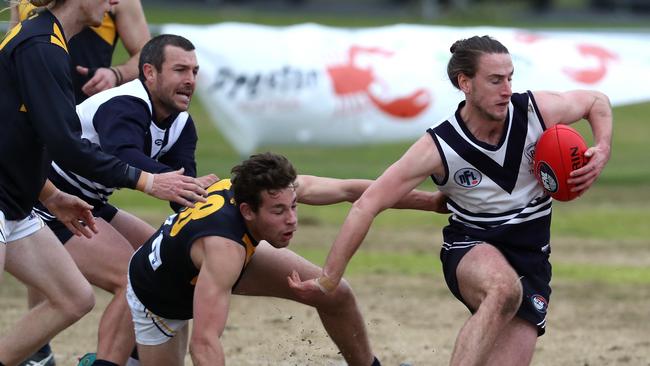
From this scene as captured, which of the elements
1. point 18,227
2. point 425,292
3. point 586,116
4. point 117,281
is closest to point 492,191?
point 586,116

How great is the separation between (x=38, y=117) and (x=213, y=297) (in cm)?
107

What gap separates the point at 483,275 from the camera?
5930mm

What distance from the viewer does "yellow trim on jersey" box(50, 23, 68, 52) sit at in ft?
18.0

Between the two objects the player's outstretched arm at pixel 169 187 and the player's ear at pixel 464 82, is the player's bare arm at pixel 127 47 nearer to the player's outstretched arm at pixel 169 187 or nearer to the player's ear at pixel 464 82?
the player's outstretched arm at pixel 169 187

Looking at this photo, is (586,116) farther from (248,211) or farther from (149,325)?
(149,325)

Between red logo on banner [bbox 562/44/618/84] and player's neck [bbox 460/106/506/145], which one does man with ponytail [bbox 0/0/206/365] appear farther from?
red logo on banner [bbox 562/44/618/84]

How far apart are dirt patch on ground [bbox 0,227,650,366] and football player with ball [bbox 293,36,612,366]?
154cm

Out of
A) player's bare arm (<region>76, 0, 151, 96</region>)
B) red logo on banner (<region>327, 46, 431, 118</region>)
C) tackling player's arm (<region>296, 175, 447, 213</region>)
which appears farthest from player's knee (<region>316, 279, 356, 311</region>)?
red logo on banner (<region>327, 46, 431, 118</region>)

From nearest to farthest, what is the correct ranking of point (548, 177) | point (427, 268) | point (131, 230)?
point (548, 177) → point (131, 230) → point (427, 268)

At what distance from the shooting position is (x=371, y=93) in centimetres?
1408

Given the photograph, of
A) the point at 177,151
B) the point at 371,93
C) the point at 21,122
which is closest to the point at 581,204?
the point at 371,93

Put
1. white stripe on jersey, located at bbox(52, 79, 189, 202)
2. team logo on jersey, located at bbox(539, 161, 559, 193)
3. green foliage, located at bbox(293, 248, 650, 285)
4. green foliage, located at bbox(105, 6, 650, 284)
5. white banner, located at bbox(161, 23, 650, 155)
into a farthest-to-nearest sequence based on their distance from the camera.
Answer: white banner, located at bbox(161, 23, 650, 155) < green foliage, located at bbox(105, 6, 650, 284) < green foliage, located at bbox(293, 248, 650, 285) < white stripe on jersey, located at bbox(52, 79, 189, 202) < team logo on jersey, located at bbox(539, 161, 559, 193)

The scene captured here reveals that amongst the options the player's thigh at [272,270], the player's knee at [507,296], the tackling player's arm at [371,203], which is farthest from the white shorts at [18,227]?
the player's knee at [507,296]

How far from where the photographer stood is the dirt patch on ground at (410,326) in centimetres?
774
